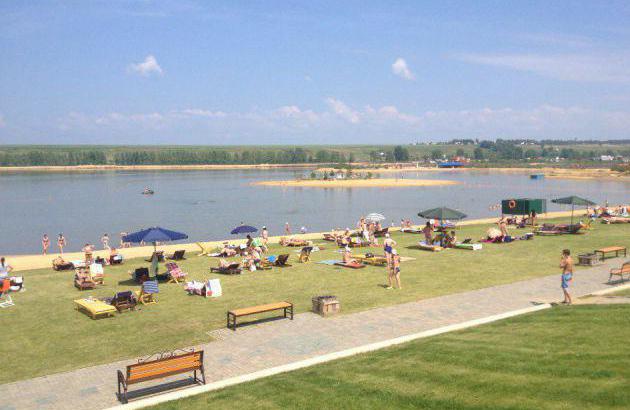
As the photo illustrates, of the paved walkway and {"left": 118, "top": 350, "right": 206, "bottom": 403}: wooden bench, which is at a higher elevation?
{"left": 118, "top": 350, "right": 206, "bottom": 403}: wooden bench

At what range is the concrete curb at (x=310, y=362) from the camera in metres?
9.41

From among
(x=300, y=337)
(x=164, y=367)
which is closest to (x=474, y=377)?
(x=300, y=337)

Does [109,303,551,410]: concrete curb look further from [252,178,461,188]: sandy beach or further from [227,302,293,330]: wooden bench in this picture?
[252,178,461,188]: sandy beach

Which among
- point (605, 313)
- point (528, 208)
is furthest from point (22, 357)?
point (528, 208)

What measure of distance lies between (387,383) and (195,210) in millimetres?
62859

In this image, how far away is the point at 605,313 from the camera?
12250mm

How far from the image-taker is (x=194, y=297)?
1727cm

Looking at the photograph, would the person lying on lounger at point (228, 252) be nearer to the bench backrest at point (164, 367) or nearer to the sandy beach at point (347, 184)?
the bench backrest at point (164, 367)

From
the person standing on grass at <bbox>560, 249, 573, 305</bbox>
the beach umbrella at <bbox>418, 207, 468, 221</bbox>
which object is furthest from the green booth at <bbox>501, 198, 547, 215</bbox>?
the person standing on grass at <bbox>560, 249, 573, 305</bbox>

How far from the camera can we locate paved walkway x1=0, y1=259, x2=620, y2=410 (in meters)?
9.88

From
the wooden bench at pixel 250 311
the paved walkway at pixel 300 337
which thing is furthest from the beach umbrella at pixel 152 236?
the paved walkway at pixel 300 337

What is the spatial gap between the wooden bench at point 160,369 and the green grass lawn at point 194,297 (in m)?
2.48

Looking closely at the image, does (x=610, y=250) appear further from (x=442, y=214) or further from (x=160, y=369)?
(x=160, y=369)

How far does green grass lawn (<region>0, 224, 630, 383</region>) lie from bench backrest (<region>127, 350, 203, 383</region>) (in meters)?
2.53
